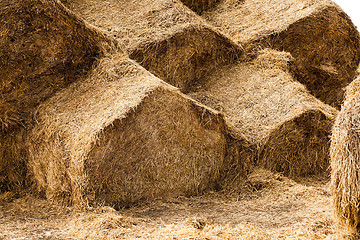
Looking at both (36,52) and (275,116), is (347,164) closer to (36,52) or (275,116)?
(275,116)

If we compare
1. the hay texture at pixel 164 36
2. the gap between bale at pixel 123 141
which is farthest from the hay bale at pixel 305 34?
the gap between bale at pixel 123 141

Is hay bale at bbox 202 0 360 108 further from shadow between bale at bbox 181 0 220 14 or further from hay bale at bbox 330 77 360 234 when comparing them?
hay bale at bbox 330 77 360 234

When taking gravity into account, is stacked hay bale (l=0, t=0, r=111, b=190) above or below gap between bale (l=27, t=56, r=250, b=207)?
above

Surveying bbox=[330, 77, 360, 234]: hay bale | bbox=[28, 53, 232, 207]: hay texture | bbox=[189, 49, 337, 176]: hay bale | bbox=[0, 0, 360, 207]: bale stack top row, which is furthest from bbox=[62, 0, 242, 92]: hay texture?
bbox=[330, 77, 360, 234]: hay bale

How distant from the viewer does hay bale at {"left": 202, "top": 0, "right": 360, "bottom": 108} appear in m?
8.10

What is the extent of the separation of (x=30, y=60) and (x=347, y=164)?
13.4 feet

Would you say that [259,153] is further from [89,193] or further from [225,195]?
[89,193]

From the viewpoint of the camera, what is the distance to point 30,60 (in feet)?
19.8

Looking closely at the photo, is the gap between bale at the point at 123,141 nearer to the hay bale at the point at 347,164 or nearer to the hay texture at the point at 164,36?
the hay texture at the point at 164,36

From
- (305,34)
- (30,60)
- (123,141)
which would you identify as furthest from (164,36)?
(305,34)

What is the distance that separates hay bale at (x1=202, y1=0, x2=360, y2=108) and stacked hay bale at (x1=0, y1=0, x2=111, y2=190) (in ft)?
9.76

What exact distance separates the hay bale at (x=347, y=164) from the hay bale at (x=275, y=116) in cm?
251

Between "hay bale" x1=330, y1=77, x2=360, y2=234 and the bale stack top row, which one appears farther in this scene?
the bale stack top row

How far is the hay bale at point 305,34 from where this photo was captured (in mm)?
8102
